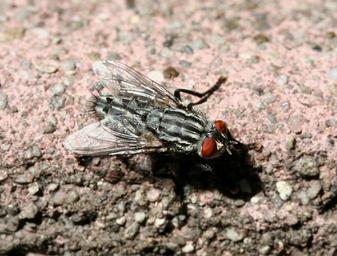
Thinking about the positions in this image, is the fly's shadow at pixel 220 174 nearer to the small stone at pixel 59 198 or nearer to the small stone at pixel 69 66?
the small stone at pixel 59 198

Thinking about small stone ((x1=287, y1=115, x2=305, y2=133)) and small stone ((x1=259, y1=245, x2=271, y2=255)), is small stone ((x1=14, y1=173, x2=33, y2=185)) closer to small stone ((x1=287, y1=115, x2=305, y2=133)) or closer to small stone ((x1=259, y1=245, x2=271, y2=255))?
small stone ((x1=259, y1=245, x2=271, y2=255))

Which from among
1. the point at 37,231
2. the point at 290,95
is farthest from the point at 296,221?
the point at 37,231

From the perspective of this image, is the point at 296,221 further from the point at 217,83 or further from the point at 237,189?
the point at 217,83

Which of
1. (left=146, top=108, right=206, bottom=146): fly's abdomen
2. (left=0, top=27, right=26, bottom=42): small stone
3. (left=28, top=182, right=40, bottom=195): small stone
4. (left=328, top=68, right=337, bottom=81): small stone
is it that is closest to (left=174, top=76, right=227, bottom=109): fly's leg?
(left=146, top=108, right=206, bottom=146): fly's abdomen

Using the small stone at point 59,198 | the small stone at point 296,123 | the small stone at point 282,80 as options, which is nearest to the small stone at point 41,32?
the small stone at point 59,198

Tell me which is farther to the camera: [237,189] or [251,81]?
[251,81]

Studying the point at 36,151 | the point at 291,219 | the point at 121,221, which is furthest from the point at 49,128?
the point at 291,219

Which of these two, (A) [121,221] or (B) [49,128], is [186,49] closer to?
(B) [49,128]
